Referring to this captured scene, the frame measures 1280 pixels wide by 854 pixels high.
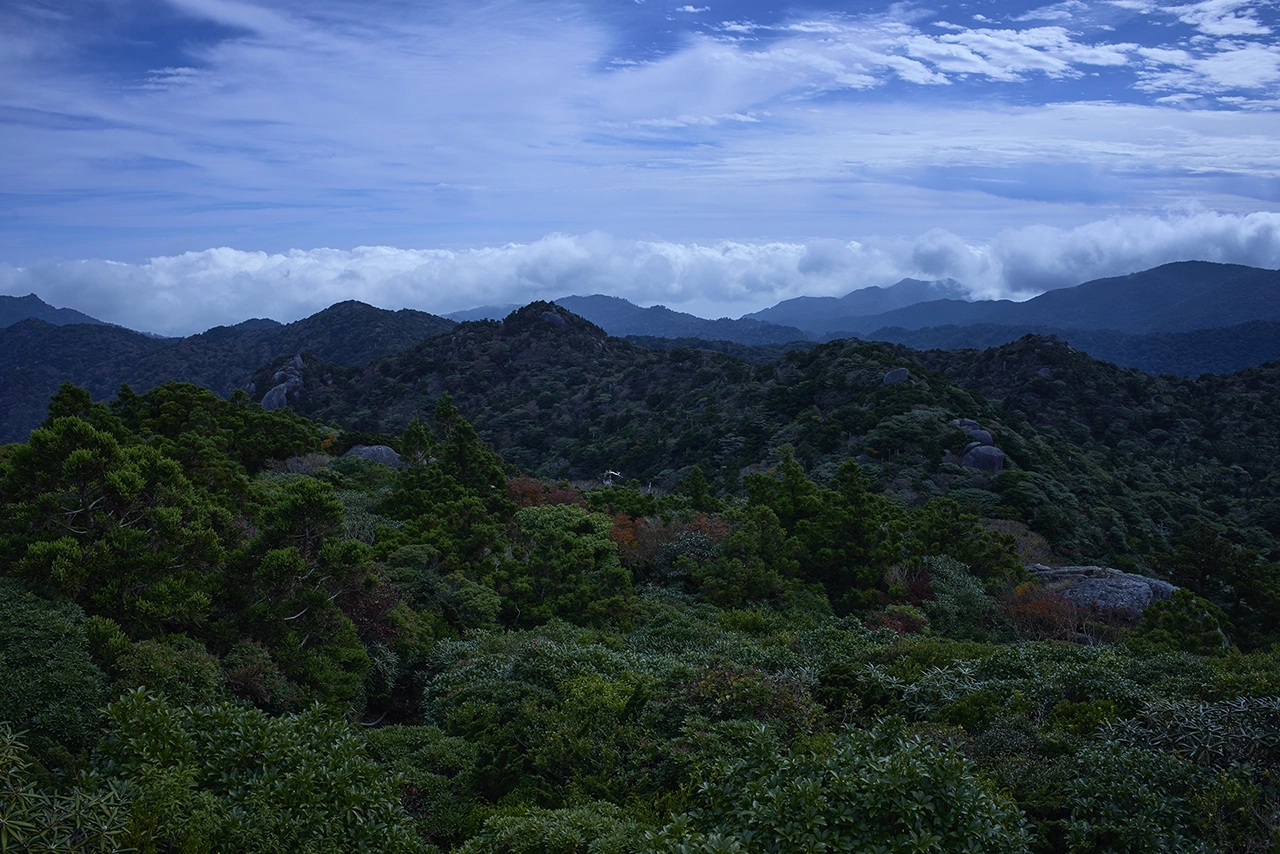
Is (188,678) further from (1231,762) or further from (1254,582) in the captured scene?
(1254,582)

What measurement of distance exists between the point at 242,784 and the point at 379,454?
2583 centimetres

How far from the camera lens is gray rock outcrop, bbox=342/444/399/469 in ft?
97.5

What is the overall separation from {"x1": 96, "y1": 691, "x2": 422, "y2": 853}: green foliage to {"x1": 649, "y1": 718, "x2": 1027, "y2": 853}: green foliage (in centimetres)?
232

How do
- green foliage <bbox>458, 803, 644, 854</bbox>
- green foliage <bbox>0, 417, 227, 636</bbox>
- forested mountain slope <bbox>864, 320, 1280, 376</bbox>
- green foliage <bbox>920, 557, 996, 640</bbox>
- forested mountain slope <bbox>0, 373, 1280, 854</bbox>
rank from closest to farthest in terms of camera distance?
forested mountain slope <bbox>0, 373, 1280, 854</bbox> < green foliage <bbox>458, 803, 644, 854</bbox> < green foliage <bbox>0, 417, 227, 636</bbox> < green foliage <bbox>920, 557, 996, 640</bbox> < forested mountain slope <bbox>864, 320, 1280, 376</bbox>

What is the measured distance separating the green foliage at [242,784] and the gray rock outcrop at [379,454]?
24.3 meters

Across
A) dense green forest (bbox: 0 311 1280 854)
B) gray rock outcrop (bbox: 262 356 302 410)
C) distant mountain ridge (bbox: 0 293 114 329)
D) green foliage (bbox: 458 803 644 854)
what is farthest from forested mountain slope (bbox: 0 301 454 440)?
green foliage (bbox: 458 803 644 854)

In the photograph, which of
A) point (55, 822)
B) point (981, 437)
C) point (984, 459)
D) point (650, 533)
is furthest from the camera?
point (981, 437)

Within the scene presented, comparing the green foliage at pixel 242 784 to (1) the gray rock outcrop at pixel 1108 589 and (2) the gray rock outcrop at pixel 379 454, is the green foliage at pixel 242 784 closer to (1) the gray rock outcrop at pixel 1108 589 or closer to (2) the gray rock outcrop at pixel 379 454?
(1) the gray rock outcrop at pixel 1108 589

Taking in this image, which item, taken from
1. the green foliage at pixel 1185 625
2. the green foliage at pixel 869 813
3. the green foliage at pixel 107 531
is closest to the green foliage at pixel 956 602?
the green foliage at pixel 1185 625

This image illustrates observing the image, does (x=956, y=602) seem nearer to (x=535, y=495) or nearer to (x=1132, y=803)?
(x=1132, y=803)

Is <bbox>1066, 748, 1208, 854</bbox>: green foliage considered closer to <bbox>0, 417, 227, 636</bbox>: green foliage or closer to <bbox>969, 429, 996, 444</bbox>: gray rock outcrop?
<bbox>0, 417, 227, 636</bbox>: green foliage

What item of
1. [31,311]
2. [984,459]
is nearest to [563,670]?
[984,459]

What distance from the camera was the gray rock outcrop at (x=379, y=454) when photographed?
29.7 metres

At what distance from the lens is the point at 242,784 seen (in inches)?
215
